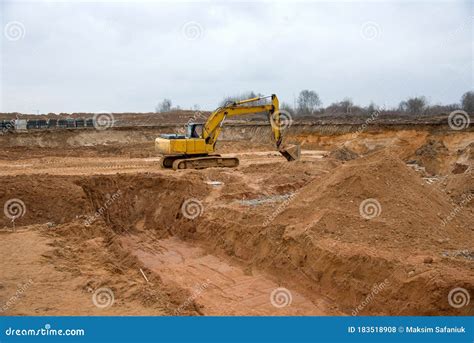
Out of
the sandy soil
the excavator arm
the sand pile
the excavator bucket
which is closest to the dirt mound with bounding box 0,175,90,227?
the sandy soil

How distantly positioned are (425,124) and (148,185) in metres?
18.6

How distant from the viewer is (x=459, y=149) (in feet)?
78.1

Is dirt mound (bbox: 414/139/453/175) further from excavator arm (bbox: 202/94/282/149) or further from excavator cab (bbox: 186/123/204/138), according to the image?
excavator cab (bbox: 186/123/204/138)

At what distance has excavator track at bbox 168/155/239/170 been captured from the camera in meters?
18.6

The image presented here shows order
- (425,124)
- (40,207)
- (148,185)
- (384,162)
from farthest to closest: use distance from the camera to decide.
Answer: (425,124) < (148,185) < (40,207) < (384,162)

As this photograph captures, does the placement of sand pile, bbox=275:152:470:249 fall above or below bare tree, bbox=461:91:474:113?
below

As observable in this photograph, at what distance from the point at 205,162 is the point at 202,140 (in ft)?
3.48

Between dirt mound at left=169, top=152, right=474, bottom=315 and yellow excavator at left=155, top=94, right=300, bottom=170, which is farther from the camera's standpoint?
yellow excavator at left=155, top=94, right=300, bottom=170

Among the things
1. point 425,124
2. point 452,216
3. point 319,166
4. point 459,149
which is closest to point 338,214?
point 452,216

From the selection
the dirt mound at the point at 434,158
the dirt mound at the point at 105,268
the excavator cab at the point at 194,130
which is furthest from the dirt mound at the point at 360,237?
the dirt mound at the point at 434,158

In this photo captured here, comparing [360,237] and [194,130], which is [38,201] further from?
[360,237]

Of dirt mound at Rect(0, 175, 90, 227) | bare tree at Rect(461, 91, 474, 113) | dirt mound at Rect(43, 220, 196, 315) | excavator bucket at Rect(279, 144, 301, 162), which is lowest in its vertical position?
dirt mound at Rect(43, 220, 196, 315)

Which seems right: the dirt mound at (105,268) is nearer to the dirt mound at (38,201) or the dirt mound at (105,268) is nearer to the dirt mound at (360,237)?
the dirt mound at (38,201)

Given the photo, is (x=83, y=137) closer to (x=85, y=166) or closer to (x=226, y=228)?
(x=85, y=166)
